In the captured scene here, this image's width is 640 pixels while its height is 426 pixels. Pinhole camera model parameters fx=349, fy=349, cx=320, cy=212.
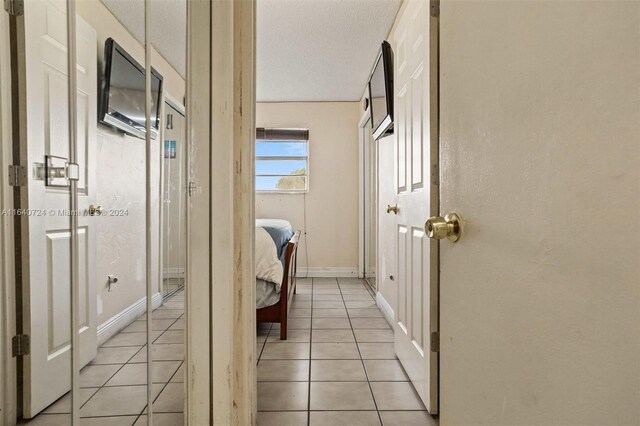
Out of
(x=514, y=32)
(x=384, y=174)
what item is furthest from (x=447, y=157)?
(x=384, y=174)

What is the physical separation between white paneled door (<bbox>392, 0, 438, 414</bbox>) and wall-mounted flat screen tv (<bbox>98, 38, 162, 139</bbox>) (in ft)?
3.72

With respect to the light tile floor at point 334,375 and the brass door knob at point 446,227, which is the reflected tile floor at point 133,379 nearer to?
the light tile floor at point 334,375

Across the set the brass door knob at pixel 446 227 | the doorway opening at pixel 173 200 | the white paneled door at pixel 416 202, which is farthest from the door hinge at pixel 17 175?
the white paneled door at pixel 416 202

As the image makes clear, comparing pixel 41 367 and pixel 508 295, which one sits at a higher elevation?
pixel 508 295

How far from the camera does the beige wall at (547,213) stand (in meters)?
0.32

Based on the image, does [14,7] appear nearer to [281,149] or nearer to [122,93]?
[122,93]

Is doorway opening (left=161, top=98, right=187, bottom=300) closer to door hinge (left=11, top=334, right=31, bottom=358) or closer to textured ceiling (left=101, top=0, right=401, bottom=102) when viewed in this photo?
door hinge (left=11, top=334, right=31, bottom=358)

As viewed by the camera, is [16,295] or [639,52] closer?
[639,52]

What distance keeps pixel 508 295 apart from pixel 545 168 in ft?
0.61

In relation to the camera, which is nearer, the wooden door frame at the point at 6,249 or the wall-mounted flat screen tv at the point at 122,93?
the wooden door frame at the point at 6,249

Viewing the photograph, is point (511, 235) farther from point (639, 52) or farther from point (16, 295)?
point (16, 295)

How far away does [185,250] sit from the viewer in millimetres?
1254

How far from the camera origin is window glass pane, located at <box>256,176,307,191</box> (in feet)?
16.4

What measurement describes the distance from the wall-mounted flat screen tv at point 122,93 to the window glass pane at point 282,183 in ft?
13.0
